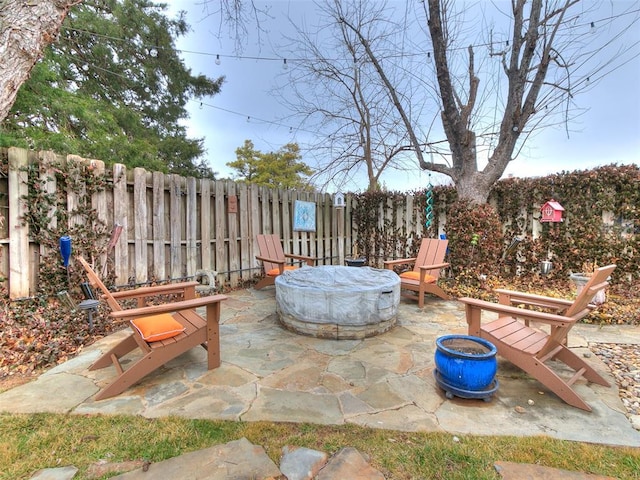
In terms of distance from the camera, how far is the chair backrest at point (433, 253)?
4.72m

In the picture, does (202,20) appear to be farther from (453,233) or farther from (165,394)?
(453,233)

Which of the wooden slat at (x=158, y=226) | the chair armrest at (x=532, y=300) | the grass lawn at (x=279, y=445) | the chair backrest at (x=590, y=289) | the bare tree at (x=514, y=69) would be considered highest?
the bare tree at (x=514, y=69)

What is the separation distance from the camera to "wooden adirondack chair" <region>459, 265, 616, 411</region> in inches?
76.5

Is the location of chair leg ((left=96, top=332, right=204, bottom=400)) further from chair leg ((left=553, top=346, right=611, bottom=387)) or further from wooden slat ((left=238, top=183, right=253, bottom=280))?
wooden slat ((left=238, top=183, right=253, bottom=280))

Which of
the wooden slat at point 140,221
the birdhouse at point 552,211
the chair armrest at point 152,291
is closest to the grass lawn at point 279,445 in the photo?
the chair armrest at point 152,291

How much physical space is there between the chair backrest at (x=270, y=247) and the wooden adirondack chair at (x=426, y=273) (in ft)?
6.21

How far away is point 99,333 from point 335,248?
191 inches

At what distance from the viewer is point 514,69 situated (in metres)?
4.82

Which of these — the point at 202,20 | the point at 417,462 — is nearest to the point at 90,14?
the point at 202,20

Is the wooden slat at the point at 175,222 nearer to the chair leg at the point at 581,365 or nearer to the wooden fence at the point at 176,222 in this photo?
the wooden fence at the point at 176,222

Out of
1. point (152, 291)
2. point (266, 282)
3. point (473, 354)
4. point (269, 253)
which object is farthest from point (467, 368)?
point (269, 253)

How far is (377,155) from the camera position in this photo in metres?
7.86

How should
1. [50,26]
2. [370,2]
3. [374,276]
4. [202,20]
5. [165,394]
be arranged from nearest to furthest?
[165,394] → [50,26] → [374,276] → [202,20] → [370,2]

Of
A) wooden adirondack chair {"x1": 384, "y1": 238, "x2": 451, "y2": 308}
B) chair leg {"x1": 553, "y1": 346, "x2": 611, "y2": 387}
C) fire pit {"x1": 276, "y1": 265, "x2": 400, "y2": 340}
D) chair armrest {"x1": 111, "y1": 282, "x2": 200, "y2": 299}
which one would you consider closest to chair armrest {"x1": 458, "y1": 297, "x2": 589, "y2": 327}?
chair leg {"x1": 553, "y1": 346, "x2": 611, "y2": 387}
